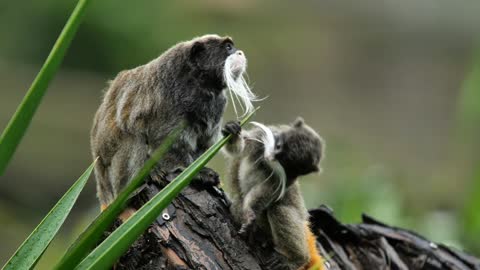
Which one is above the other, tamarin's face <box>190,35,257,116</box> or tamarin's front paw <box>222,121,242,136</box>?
tamarin's face <box>190,35,257,116</box>

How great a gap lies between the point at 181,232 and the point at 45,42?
8.54 metres

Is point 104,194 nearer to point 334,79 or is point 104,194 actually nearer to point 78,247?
point 78,247

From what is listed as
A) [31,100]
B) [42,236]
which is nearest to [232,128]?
[42,236]

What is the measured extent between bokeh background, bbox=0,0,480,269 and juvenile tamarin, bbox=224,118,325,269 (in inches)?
176

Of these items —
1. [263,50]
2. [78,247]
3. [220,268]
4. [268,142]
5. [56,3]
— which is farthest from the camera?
[263,50]

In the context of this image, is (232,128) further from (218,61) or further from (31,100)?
(31,100)

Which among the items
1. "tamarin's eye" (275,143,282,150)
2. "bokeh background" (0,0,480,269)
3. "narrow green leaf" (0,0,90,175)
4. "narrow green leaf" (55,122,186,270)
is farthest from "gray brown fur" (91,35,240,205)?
"bokeh background" (0,0,480,269)

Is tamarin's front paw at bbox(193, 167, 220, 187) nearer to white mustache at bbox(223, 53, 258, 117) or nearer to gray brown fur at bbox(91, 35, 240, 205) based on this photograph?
gray brown fur at bbox(91, 35, 240, 205)

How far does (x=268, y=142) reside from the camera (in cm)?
331

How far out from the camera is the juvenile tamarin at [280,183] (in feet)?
10.7

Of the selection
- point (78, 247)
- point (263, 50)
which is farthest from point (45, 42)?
point (78, 247)

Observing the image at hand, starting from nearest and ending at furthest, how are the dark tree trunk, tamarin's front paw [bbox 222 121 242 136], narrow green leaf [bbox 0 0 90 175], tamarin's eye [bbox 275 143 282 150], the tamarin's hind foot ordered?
narrow green leaf [bbox 0 0 90 175] < the dark tree trunk < the tamarin's hind foot < tamarin's front paw [bbox 222 121 242 136] < tamarin's eye [bbox 275 143 282 150]

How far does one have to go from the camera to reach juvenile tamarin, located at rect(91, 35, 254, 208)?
3605mm

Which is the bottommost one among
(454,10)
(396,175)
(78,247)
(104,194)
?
(396,175)
